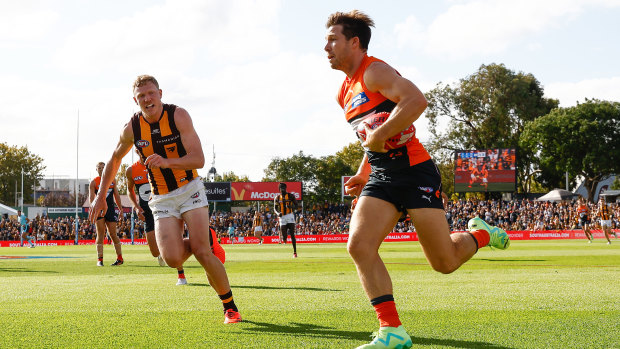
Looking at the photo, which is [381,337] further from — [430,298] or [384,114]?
[430,298]

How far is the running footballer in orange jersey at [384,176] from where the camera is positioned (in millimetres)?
4441

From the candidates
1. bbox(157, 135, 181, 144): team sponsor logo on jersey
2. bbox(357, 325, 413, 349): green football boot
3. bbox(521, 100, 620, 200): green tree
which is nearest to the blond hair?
bbox(157, 135, 181, 144): team sponsor logo on jersey

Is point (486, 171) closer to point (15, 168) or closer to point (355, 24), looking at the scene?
point (355, 24)

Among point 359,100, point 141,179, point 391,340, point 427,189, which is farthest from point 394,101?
point 141,179

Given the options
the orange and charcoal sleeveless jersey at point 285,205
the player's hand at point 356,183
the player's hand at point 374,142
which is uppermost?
the player's hand at point 374,142

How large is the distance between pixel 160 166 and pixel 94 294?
3845mm

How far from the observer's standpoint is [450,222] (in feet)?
164

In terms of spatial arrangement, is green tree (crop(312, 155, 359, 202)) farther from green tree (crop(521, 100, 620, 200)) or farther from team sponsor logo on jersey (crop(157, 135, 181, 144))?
team sponsor logo on jersey (crop(157, 135, 181, 144))

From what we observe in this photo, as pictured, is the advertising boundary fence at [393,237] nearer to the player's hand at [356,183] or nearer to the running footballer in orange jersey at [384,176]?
the player's hand at [356,183]

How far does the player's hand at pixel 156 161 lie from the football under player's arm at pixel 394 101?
220 centimetres

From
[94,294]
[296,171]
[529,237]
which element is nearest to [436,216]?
[94,294]

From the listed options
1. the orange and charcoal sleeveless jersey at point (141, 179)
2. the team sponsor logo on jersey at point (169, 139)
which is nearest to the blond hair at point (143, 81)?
the team sponsor logo on jersey at point (169, 139)

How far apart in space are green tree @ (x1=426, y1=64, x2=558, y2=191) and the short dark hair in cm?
6574

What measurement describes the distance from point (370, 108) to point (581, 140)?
68.9 metres
